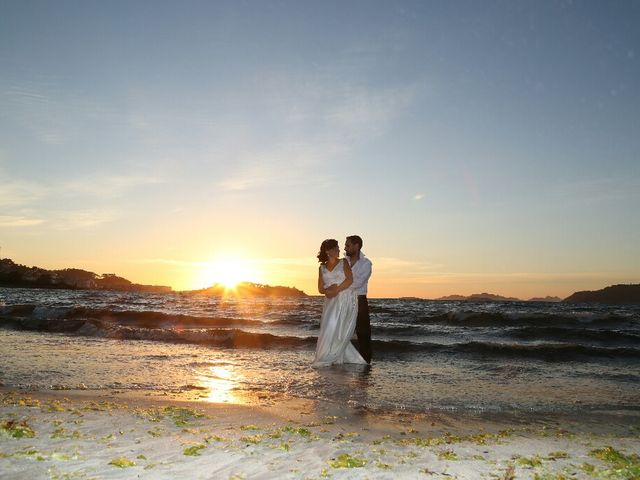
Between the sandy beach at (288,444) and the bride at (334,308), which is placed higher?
the bride at (334,308)

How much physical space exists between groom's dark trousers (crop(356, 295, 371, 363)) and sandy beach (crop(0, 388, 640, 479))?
446cm

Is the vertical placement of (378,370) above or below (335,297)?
below

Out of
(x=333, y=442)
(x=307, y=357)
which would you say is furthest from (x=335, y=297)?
(x=333, y=442)

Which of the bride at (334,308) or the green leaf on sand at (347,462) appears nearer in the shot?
the green leaf on sand at (347,462)

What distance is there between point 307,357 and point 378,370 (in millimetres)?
2843

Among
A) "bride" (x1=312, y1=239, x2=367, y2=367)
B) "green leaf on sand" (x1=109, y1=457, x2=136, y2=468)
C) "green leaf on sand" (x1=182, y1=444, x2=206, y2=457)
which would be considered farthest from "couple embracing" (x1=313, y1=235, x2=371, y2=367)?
"green leaf on sand" (x1=109, y1=457, x2=136, y2=468)

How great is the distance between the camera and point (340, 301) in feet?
35.4

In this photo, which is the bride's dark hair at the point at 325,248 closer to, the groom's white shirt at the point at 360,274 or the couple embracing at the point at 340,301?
the couple embracing at the point at 340,301

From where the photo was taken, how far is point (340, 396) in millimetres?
7602

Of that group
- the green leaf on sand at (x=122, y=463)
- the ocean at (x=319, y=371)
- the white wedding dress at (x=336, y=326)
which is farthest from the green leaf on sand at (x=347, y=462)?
the white wedding dress at (x=336, y=326)

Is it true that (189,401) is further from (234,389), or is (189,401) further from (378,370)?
(378,370)

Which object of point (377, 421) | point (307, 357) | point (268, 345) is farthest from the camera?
point (268, 345)

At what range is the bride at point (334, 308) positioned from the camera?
10.5 metres

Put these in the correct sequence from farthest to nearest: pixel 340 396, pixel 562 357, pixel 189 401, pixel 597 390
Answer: pixel 562 357
pixel 597 390
pixel 340 396
pixel 189 401
